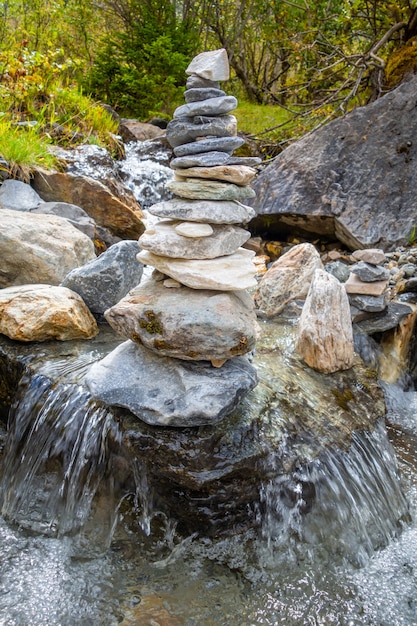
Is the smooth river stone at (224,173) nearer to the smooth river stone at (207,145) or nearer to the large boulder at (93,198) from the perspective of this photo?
the smooth river stone at (207,145)

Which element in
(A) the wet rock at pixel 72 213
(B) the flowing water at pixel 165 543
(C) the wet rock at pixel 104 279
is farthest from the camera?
(A) the wet rock at pixel 72 213

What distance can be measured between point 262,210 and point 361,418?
4443mm

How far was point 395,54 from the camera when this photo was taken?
26.6 ft

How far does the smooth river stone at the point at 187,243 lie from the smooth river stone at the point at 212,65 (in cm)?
85

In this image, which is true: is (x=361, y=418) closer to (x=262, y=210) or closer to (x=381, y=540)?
(x=381, y=540)

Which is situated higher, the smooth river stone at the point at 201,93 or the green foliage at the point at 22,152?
the smooth river stone at the point at 201,93

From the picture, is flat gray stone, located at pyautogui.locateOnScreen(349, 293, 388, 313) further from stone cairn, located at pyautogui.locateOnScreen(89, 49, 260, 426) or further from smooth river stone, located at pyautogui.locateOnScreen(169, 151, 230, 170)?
smooth river stone, located at pyautogui.locateOnScreen(169, 151, 230, 170)

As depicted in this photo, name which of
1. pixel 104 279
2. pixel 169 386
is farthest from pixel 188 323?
pixel 104 279

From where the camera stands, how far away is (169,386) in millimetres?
2830

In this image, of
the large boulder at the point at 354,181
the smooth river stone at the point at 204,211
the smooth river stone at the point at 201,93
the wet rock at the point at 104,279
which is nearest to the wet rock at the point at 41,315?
the wet rock at the point at 104,279

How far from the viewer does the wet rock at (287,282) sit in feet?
16.5

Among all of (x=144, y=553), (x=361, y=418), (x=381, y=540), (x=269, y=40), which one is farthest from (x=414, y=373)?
(x=269, y=40)

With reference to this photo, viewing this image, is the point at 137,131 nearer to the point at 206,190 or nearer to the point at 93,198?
the point at 93,198

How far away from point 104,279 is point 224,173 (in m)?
1.86
